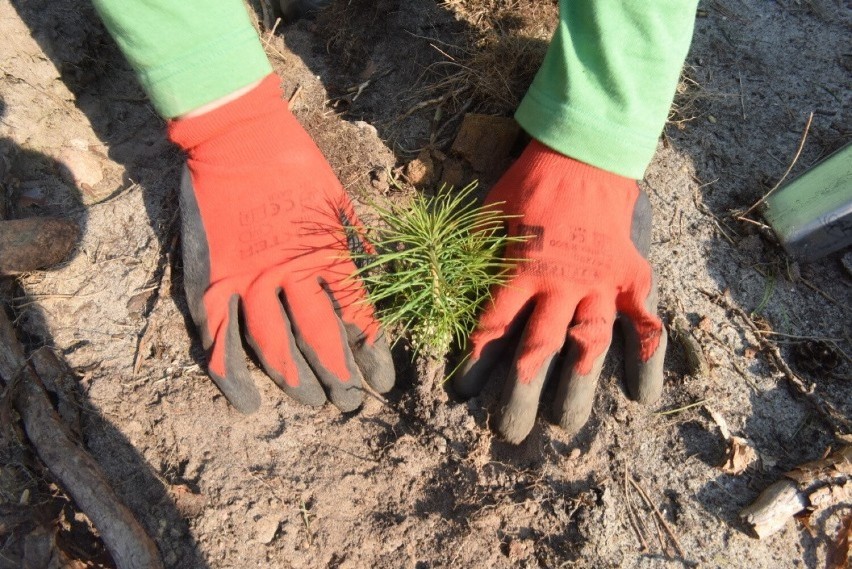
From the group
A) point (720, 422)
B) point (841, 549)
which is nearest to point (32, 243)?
point (720, 422)

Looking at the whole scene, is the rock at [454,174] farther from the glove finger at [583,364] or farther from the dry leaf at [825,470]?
the dry leaf at [825,470]

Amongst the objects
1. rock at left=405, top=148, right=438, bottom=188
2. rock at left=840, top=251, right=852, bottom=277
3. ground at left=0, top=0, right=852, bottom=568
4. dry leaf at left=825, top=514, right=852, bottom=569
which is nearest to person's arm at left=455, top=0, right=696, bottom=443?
ground at left=0, top=0, right=852, bottom=568

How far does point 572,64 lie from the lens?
5.60 feet

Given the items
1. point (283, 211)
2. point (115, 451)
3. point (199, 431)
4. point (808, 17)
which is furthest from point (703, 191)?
point (115, 451)

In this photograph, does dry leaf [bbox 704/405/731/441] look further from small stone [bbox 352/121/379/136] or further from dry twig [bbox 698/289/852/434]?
small stone [bbox 352/121/379/136]

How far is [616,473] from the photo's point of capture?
5.22 feet

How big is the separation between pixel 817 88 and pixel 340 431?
6.88ft

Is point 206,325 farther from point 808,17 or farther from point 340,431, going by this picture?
point 808,17

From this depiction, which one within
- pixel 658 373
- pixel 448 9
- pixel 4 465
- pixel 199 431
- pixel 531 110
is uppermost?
pixel 448 9

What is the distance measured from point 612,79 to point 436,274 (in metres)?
0.75

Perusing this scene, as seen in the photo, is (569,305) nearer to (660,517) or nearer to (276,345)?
(660,517)

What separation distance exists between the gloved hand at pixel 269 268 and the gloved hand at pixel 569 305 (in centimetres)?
36

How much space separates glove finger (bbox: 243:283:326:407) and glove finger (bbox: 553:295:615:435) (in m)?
0.69

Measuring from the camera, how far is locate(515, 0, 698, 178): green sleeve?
1.64 m
